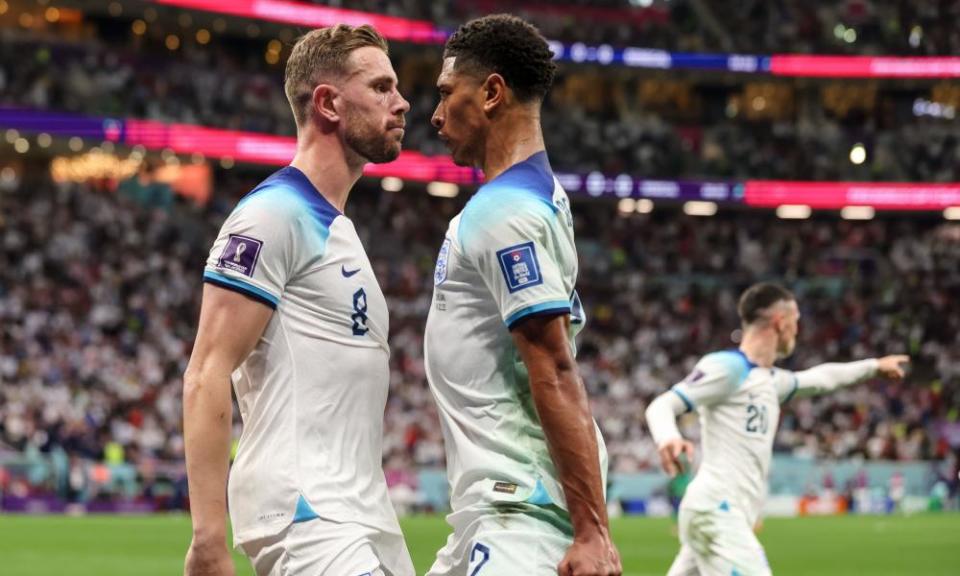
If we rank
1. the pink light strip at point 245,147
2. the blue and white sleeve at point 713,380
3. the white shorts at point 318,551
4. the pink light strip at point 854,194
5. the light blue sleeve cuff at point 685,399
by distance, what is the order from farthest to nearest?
the pink light strip at point 854,194, the pink light strip at point 245,147, the blue and white sleeve at point 713,380, the light blue sleeve cuff at point 685,399, the white shorts at point 318,551

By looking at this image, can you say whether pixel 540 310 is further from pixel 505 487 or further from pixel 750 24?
pixel 750 24

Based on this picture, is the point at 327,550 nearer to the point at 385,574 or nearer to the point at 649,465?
the point at 385,574

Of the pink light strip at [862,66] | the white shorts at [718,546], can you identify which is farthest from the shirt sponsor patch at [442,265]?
the pink light strip at [862,66]

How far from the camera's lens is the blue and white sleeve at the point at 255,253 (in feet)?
15.1

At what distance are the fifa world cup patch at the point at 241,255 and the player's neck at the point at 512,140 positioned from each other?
2.64 ft

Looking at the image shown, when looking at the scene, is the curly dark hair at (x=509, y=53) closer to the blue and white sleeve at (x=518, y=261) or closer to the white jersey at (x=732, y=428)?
the blue and white sleeve at (x=518, y=261)

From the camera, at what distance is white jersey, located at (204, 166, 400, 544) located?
4629 millimetres

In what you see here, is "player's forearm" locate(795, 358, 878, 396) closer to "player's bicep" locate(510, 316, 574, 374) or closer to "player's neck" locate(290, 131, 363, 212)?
"player's neck" locate(290, 131, 363, 212)

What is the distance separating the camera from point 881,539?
82.4ft

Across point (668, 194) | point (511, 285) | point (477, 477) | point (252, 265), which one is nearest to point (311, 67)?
point (252, 265)

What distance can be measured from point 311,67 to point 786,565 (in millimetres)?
16348

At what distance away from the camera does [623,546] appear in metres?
22.6

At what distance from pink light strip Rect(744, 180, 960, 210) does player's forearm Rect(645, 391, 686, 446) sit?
41.6 meters

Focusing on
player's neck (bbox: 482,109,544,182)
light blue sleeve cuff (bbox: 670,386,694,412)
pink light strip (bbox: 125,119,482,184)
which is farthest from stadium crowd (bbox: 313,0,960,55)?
player's neck (bbox: 482,109,544,182)
